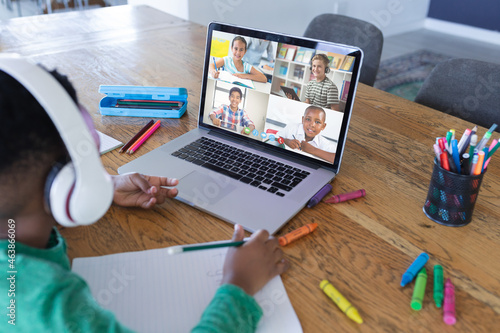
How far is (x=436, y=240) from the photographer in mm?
750

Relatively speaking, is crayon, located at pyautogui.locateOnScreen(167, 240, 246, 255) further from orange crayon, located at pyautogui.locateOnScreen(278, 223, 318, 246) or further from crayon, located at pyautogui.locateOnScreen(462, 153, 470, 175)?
crayon, located at pyautogui.locateOnScreen(462, 153, 470, 175)

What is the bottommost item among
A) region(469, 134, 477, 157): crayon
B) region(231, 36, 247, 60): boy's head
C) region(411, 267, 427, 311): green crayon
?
region(411, 267, 427, 311): green crayon

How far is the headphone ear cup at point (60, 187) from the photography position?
0.49 m

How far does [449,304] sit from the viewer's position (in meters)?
0.61

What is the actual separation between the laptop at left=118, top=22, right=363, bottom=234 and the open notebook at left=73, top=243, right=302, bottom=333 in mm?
131

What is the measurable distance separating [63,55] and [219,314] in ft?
4.53

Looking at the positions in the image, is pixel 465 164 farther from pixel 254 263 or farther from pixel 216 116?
pixel 216 116

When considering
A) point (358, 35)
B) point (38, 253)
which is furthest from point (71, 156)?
point (358, 35)

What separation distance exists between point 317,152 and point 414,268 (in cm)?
33

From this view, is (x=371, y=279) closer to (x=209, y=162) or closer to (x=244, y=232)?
(x=244, y=232)

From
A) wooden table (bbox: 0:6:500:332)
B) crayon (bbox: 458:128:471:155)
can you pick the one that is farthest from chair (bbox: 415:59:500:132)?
crayon (bbox: 458:128:471:155)

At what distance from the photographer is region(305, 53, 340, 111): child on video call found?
87 centimetres

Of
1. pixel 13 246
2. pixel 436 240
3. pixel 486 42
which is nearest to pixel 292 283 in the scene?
pixel 436 240

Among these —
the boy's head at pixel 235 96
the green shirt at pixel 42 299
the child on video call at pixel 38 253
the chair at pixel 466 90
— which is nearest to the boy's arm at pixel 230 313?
the child on video call at pixel 38 253
